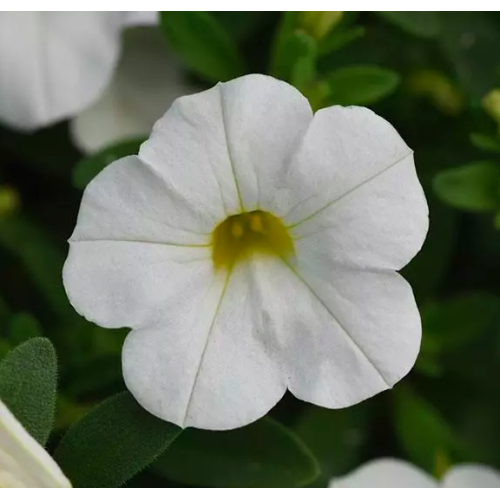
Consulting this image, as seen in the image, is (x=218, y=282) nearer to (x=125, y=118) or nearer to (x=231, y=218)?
(x=231, y=218)

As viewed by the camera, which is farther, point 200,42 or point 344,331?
point 200,42

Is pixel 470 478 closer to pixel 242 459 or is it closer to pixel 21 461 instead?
pixel 242 459

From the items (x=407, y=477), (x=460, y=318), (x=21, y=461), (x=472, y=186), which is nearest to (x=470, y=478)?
(x=407, y=477)

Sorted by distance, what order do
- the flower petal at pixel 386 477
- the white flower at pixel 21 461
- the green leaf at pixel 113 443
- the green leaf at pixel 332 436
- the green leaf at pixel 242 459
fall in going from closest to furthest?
the white flower at pixel 21 461 < the green leaf at pixel 113 443 < the green leaf at pixel 242 459 < the flower petal at pixel 386 477 < the green leaf at pixel 332 436

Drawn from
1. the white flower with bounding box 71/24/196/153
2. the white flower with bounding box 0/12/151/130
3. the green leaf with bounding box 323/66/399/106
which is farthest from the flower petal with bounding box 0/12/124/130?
the green leaf with bounding box 323/66/399/106

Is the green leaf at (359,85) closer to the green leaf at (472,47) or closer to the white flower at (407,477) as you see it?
the green leaf at (472,47)

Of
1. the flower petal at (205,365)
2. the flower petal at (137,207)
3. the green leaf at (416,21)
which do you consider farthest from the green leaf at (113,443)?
the green leaf at (416,21)
